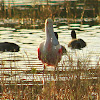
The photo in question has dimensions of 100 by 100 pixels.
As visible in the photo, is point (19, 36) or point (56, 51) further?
point (19, 36)

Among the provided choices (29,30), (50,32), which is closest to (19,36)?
(29,30)

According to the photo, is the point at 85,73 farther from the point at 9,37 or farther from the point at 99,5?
the point at 99,5

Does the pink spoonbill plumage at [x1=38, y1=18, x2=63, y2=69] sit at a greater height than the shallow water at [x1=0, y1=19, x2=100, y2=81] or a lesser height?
greater

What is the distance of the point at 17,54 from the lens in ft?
41.5

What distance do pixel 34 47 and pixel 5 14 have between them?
7.25 meters

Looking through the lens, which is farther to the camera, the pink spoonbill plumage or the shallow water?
the shallow water

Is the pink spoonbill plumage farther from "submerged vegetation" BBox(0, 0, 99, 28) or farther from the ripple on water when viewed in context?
"submerged vegetation" BBox(0, 0, 99, 28)

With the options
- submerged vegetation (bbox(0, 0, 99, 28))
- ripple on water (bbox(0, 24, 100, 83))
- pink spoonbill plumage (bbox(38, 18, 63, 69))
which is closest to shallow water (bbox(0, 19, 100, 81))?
ripple on water (bbox(0, 24, 100, 83))

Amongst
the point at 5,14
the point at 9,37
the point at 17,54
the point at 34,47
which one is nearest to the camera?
the point at 17,54

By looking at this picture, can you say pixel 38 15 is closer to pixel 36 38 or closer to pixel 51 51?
pixel 36 38

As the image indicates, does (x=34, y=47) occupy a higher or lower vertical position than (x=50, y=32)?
lower

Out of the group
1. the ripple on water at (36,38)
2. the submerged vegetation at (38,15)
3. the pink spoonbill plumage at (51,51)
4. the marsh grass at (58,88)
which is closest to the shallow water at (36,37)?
the ripple on water at (36,38)

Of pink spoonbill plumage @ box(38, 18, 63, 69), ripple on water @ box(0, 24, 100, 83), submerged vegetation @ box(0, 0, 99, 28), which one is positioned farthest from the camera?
submerged vegetation @ box(0, 0, 99, 28)

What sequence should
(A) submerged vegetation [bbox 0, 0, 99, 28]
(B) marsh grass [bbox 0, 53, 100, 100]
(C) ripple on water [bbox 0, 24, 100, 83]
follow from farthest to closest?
1. (A) submerged vegetation [bbox 0, 0, 99, 28]
2. (C) ripple on water [bbox 0, 24, 100, 83]
3. (B) marsh grass [bbox 0, 53, 100, 100]
